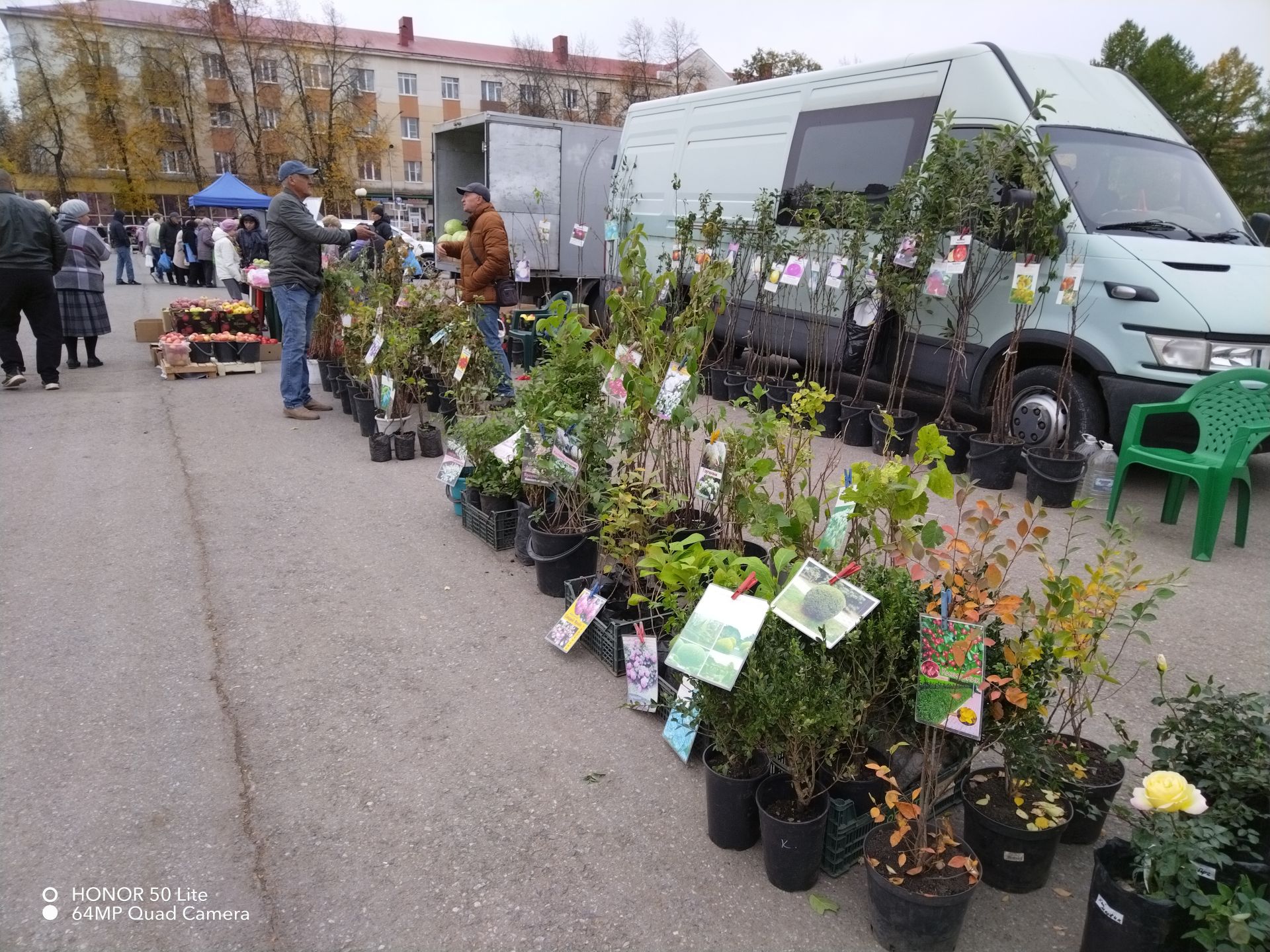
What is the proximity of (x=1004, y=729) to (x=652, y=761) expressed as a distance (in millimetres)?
1172

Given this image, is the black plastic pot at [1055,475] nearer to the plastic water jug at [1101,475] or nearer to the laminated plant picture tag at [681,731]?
the plastic water jug at [1101,475]

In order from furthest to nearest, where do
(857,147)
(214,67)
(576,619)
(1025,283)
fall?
1. (214,67)
2. (857,147)
3. (1025,283)
4. (576,619)

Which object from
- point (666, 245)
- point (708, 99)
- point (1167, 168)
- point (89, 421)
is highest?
point (708, 99)

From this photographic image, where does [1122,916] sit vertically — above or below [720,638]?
below

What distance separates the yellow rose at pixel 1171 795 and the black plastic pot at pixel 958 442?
13.9ft

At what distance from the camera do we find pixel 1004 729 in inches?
86.0

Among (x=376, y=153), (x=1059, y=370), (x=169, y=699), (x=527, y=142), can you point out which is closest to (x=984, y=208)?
(x=1059, y=370)

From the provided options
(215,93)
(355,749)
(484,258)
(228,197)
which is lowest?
(355,749)

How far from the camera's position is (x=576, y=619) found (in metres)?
3.40

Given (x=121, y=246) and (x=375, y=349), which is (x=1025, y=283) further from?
(x=121, y=246)

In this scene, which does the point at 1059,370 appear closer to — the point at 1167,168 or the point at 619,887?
the point at 1167,168

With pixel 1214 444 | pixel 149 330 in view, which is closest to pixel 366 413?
pixel 1214 444

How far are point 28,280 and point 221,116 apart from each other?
44914 mm

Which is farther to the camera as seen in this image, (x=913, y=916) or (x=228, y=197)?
(x=228, y=197)
